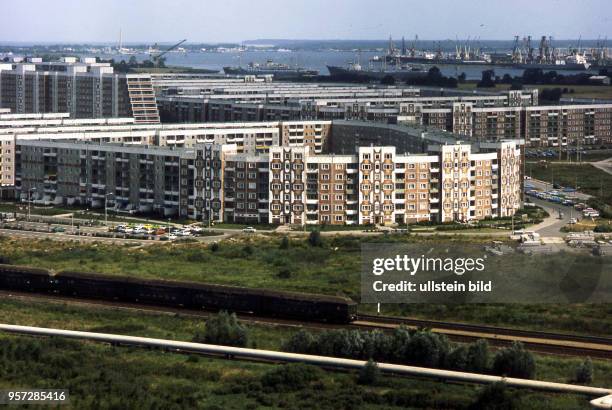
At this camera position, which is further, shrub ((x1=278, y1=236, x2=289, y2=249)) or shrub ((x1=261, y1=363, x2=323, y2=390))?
shrub ((x1=278, y1=236, x2=289, y2=249))

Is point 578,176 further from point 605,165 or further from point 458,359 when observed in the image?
point 458,359

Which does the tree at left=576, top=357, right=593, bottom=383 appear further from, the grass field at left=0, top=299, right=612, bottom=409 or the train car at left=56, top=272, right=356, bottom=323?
the train car at left=56, top=272, right=356, bottom=323

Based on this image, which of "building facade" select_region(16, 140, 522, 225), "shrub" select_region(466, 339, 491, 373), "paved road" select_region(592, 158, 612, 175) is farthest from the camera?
"paved road" select_region(592, 158, 612, 175)

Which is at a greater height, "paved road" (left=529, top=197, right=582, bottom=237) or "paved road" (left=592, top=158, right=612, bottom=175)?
"paved road" (left=592, top=158, right=612, bottom=175)

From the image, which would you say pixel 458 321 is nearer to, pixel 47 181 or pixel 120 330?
pixel 120 330

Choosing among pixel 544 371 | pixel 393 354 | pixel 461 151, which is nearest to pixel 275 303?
pixel 393 354

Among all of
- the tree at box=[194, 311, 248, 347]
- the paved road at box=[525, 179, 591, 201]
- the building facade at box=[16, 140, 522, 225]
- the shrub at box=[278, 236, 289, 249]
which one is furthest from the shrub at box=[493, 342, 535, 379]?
the paved road at box=[525, 179, 591, 201]

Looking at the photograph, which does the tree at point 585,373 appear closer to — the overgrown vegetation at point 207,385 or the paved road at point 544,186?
the overgrown vegetation at point 207,385
